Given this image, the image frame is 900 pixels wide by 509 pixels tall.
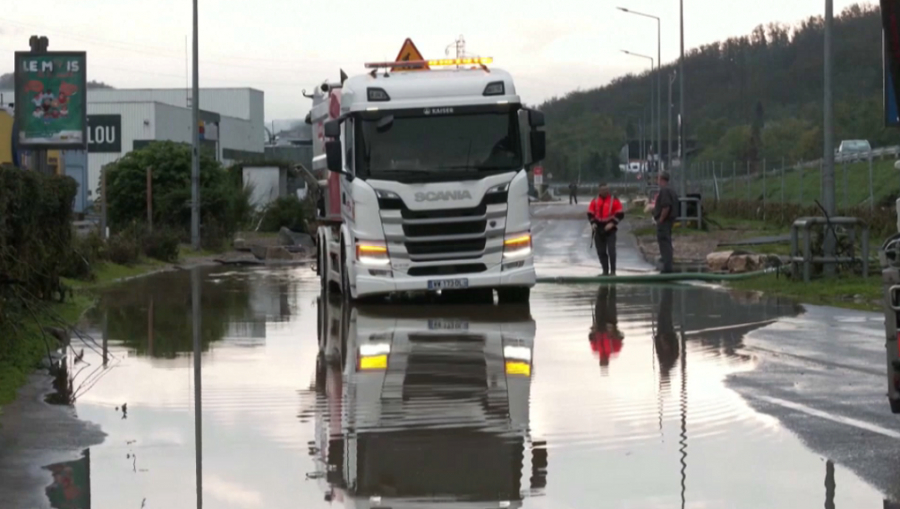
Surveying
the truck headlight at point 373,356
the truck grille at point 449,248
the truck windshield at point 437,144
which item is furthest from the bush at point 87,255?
the truck headlight at point 373,356

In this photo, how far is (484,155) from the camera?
20031 millimetres

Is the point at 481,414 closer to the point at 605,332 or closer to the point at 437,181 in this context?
the point at 605,332

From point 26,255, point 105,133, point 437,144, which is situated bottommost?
point 26,255

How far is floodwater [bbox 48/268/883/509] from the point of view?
26.1 ft

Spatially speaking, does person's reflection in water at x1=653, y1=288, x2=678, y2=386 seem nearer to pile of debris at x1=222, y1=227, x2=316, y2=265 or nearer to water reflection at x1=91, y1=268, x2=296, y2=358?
water reflection at x1=91, y1=268, x2=296, y2=358

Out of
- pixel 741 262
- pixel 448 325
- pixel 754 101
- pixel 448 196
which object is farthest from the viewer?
pixel 754 101

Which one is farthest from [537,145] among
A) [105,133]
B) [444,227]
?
[105,133]

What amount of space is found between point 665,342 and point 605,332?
127 centimetres

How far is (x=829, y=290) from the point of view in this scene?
21.0 meters

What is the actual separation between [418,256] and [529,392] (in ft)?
27.0

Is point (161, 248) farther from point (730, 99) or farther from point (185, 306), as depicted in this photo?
point (730, 99)

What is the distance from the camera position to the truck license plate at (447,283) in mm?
19703

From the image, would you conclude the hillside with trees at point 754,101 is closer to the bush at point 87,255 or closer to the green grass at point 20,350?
the bush at point 87,255

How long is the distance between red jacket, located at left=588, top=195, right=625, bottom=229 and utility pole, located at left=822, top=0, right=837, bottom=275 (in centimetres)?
433
